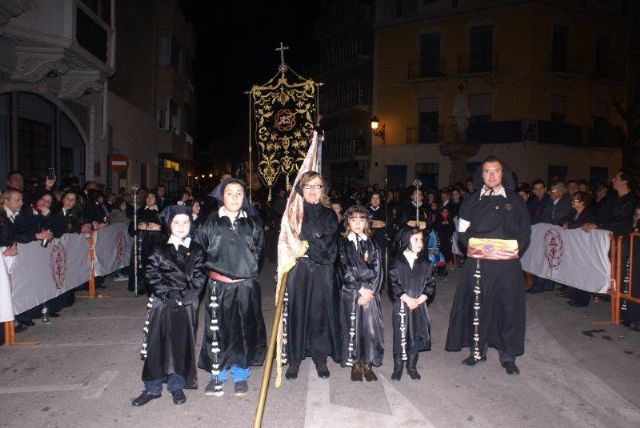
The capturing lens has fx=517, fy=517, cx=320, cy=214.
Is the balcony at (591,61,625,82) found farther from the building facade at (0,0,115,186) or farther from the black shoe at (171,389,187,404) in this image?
the black shoe at (171,389,187,404)

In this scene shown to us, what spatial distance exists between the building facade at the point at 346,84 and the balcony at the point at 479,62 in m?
6.04

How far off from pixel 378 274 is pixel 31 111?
1103cm

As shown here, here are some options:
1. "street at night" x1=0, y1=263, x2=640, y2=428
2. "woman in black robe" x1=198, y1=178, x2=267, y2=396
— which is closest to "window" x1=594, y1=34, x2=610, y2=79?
"street at night" x1=0, y1=263, x2=640, y2=428

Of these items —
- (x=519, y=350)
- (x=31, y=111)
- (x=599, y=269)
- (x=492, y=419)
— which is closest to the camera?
(x=492, y=419)

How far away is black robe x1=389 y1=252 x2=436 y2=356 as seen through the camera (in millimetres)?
5340

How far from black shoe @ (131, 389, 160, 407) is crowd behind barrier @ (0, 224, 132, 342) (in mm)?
2383

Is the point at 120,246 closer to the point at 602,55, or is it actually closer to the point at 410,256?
the point at 410,256

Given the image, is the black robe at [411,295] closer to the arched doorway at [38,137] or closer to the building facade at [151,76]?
the arched doorway at [38,137]

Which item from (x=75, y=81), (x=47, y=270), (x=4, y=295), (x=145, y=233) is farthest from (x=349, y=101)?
(x=4, y=295)

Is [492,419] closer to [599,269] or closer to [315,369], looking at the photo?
[315,369]

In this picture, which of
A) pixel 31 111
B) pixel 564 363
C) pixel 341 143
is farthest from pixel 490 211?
pixel 341 143

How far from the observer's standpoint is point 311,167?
5699 millimetres

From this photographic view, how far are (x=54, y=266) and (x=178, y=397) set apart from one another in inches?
156

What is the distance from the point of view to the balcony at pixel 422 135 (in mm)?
27781
